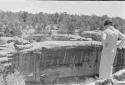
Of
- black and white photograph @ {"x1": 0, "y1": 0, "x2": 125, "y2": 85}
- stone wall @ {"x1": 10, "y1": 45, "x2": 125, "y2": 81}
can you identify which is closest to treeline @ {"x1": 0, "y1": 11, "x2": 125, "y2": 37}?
black and white photograph @ {"x1": 0, "y1": 0, "x2": 125, "y2": 85}

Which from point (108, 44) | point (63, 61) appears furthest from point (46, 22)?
point (108, 44)

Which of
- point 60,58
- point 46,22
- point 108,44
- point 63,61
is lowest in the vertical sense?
point 63,61

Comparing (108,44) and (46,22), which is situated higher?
(46,22)

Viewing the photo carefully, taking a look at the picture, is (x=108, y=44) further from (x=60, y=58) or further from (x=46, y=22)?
(x=46, y=22)

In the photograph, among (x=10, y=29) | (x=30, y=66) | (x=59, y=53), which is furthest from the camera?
(x=10, y=29)

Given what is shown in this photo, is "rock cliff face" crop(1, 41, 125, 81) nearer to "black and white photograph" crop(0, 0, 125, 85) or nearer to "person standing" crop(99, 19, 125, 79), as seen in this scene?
"black and white photograph" crop(0, 0, 125, 85)

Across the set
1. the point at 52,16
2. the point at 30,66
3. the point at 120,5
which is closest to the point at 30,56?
the point at 30,66

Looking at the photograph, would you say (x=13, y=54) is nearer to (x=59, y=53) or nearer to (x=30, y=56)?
(x=30, y=56)
